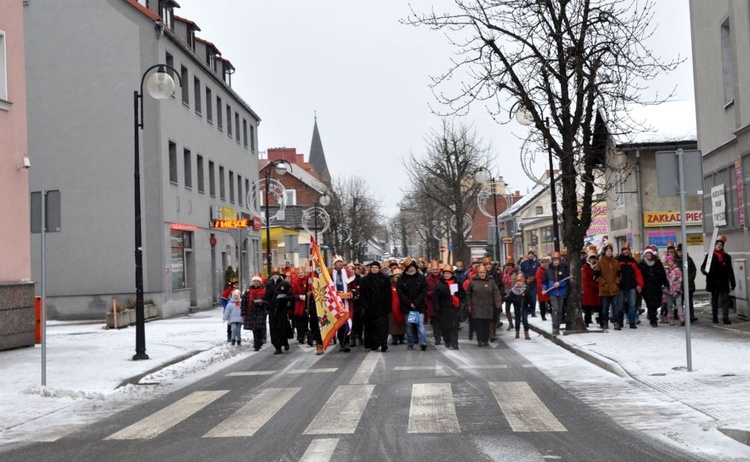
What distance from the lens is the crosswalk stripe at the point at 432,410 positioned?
356 inches

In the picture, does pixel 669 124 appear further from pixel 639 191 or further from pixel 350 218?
pixel 350 218

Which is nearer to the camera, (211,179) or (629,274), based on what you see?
(629,274)

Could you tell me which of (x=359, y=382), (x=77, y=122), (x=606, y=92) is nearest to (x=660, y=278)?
(x=606, y=92)

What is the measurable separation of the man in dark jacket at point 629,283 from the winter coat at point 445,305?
Result: 145 inches

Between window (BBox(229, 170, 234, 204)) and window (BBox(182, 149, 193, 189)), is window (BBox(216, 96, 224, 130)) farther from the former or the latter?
window (BBox(182, 149, 193, 189))

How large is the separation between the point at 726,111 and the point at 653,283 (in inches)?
190

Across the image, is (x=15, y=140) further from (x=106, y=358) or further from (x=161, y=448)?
(x=161, y=448)

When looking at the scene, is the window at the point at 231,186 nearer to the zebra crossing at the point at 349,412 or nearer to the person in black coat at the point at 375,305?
the person in black coat at the point at 375,305

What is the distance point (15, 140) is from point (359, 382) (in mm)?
10511

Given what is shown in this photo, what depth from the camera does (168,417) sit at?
10.5 m

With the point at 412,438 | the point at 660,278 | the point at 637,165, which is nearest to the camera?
the point at 412,438

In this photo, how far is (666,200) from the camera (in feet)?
114

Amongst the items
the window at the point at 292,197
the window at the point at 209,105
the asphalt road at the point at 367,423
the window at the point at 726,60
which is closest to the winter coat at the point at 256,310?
the asphalt road at the point at 367,423

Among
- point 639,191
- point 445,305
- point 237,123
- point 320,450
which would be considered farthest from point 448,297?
point 237,123
